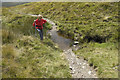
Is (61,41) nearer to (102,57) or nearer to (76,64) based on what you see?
(76,64)

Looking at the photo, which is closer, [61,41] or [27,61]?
[27,61]

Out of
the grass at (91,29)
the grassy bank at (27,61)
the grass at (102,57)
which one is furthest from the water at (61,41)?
the grassy bank at (27,61)

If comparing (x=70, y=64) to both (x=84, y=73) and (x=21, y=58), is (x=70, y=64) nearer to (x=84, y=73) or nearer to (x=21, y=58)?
(x=84, y=73)

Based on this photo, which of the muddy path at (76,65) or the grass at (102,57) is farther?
the muddy path at (76,65)

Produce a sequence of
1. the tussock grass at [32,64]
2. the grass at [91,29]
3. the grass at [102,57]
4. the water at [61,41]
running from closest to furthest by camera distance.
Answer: the tussock grass at [32,64]
the grass at [102,57]
the grass at [91,29]
the water at [61,41]

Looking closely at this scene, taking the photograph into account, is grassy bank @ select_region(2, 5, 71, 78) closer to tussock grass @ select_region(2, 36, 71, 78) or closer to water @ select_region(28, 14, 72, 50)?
tussock grass @ select_region(2, 36, 71, 78)

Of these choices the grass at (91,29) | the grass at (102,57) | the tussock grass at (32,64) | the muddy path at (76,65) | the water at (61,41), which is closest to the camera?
the tussock grass at (32,64)

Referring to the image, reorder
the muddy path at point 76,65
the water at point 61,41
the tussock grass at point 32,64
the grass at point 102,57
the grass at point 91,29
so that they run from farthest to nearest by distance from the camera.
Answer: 1. the water at point 61,41
2. the grass at point 91,29
3. the muddy path at point 76,65
4. the grass at point 102,57
5. the tussock grass at point 32,64

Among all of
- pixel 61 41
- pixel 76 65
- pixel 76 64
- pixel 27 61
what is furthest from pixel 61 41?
pixel 27 61

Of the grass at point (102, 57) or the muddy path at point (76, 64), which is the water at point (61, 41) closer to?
the muddy path at point (76, 64)

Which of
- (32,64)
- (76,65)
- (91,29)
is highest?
(91,29)

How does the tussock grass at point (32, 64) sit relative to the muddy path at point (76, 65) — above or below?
above

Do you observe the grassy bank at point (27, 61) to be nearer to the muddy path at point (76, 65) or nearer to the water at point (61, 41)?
the muddy path at point (76, 65)

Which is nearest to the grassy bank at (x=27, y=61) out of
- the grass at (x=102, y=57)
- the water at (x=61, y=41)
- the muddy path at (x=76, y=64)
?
the muddy path at (x=76, y=64)
